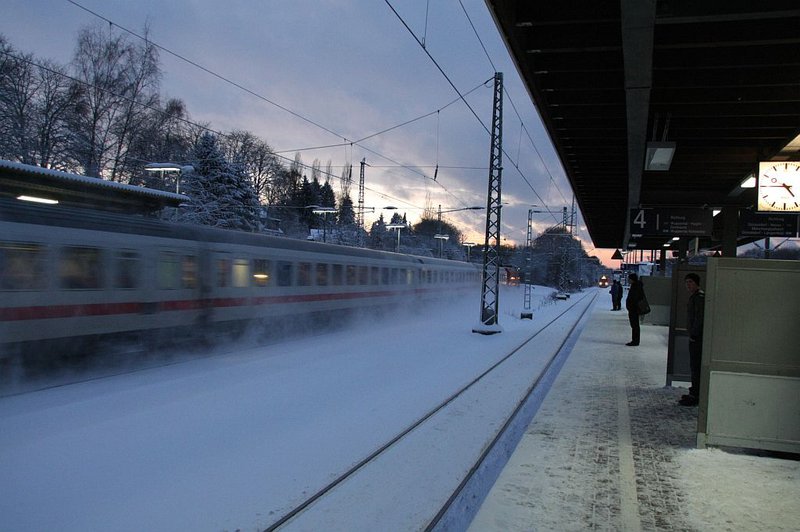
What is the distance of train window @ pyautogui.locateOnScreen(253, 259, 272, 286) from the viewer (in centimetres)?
1497

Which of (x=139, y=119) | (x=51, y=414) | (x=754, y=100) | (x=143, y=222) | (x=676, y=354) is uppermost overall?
(x=139, y=119)

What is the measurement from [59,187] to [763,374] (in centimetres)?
1450

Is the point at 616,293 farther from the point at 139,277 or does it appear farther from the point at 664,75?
the point at 139,277

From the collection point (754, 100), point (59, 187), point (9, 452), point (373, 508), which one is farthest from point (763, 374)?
point (59, 187)

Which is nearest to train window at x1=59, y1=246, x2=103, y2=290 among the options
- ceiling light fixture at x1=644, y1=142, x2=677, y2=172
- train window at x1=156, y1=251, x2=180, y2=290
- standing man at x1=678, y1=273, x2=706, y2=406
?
train window at x1=156, y1=251, x2=180, y2=290

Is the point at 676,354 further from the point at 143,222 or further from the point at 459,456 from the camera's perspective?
the point at 143,222

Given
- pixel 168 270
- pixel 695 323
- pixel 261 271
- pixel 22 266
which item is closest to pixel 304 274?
pixel 261 271

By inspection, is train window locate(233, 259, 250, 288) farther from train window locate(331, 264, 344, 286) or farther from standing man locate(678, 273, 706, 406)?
standing man locate(678, 273, 706, 406)

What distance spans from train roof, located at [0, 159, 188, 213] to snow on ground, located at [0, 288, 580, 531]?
5205 millimetres

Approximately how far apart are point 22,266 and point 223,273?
16.2 feet

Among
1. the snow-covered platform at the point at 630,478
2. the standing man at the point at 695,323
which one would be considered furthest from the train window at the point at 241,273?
the standing man at the point at 695,323

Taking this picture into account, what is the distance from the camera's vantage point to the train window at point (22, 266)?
882cm

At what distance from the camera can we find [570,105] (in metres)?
9.79

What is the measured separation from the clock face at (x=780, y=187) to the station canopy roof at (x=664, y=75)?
0.94 metres
